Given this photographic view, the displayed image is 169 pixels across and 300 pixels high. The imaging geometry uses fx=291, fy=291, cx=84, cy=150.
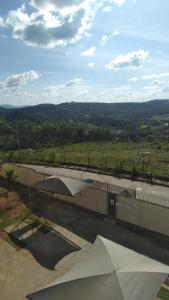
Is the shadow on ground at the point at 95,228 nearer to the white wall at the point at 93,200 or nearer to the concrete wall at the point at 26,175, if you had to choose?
the white wall at the point at 93,200

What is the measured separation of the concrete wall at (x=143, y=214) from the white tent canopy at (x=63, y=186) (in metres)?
2.33

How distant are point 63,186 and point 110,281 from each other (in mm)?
8755

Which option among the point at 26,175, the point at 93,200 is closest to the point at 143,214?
the point at 93,200

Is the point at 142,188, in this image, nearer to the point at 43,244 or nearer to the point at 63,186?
the point at 63,186

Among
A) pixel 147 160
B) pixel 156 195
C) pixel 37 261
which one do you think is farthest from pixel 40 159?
pixel 37 261

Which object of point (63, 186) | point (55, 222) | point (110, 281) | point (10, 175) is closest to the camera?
point (110, 281)

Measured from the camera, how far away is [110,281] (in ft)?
24.2

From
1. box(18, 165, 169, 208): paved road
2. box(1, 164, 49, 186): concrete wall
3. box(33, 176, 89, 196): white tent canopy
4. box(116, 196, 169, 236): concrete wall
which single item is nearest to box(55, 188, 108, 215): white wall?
box(33, 176, 89, 196): white tent canopy

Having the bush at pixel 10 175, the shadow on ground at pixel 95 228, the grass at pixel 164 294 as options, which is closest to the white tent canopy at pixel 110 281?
the grass at pixel 164 294

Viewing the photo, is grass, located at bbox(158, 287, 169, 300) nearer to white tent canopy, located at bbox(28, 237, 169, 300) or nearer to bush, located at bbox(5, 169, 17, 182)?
white tent canopy, located at bbox(28, 237, 169, 300)

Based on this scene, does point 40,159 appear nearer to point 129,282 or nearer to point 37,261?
point 37,261

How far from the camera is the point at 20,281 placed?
10328 millimetres

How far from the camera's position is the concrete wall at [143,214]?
43.8 ft

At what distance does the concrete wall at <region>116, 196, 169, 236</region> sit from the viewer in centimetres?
1336
